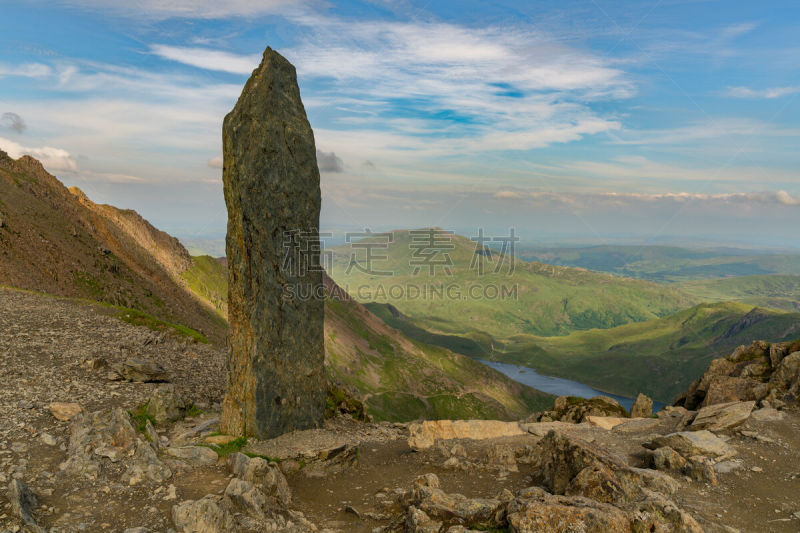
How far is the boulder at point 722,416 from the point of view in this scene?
2222cm

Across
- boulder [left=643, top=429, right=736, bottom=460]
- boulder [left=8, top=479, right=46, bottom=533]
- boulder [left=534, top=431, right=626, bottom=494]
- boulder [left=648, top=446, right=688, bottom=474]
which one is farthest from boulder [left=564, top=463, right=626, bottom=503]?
boulder [left=8, top=479, right=46, bottom=533]

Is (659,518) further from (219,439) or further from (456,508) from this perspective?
(219,439)

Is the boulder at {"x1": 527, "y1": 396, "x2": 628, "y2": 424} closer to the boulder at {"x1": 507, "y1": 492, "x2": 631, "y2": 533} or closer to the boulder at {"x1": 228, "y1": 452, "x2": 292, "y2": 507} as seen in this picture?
→ the boulder at {"x1": 507, "y1": 492, "x2": 631, "y2": 533}

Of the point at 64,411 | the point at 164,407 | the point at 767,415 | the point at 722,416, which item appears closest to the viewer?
the point at 64,411

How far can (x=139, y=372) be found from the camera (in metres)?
24.6

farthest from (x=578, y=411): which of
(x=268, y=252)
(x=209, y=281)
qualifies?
(x=209, y=281)

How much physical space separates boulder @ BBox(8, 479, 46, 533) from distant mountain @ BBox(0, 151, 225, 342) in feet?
198

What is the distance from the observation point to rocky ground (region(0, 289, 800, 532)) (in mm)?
12148

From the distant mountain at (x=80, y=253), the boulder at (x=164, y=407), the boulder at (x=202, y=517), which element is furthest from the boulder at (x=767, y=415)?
the distant mountain at (x=80, y=253)

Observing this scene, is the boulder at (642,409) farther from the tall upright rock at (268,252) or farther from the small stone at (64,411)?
the small stone at (64,411)

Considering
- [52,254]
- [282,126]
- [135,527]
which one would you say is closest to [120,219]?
[52,254]

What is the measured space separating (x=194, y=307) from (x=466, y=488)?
362 feet

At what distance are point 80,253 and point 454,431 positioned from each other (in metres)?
90.5

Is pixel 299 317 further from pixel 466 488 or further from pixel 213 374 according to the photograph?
pixel 213 374
